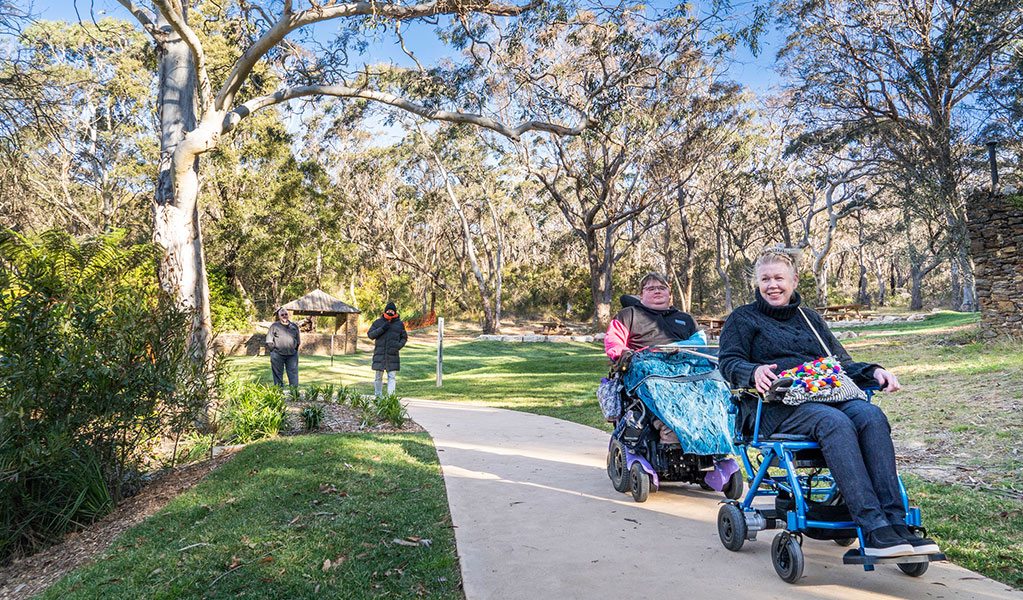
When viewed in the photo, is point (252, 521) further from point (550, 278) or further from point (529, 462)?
point (550, 278)

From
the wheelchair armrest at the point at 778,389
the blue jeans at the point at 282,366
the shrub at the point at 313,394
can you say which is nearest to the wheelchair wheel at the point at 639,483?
the wheelchair armrest at the point at 778,389

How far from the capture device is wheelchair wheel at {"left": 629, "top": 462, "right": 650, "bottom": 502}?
15.8 feet

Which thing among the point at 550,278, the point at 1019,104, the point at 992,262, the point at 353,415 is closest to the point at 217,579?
the point at 353,415

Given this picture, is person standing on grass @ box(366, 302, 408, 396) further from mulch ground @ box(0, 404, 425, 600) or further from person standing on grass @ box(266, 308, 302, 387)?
mulch ground @ box(0, 404, 425, 600)

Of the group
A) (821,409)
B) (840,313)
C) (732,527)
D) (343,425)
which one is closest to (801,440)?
(821,409)

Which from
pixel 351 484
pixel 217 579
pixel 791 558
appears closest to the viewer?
pixel 791 558

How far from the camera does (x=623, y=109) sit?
60.7ft

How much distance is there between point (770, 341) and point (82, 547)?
5057mm

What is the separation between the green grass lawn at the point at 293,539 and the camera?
341 centimetres

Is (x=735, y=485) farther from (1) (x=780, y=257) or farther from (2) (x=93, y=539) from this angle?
(2) (x=93, y=539)

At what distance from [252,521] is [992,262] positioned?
54.7 feet

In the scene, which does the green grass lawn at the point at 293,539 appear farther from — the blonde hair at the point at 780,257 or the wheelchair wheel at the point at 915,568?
the blonde hair at the point at 780,257

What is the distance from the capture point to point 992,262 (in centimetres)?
1481

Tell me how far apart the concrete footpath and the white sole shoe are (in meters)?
0.33
